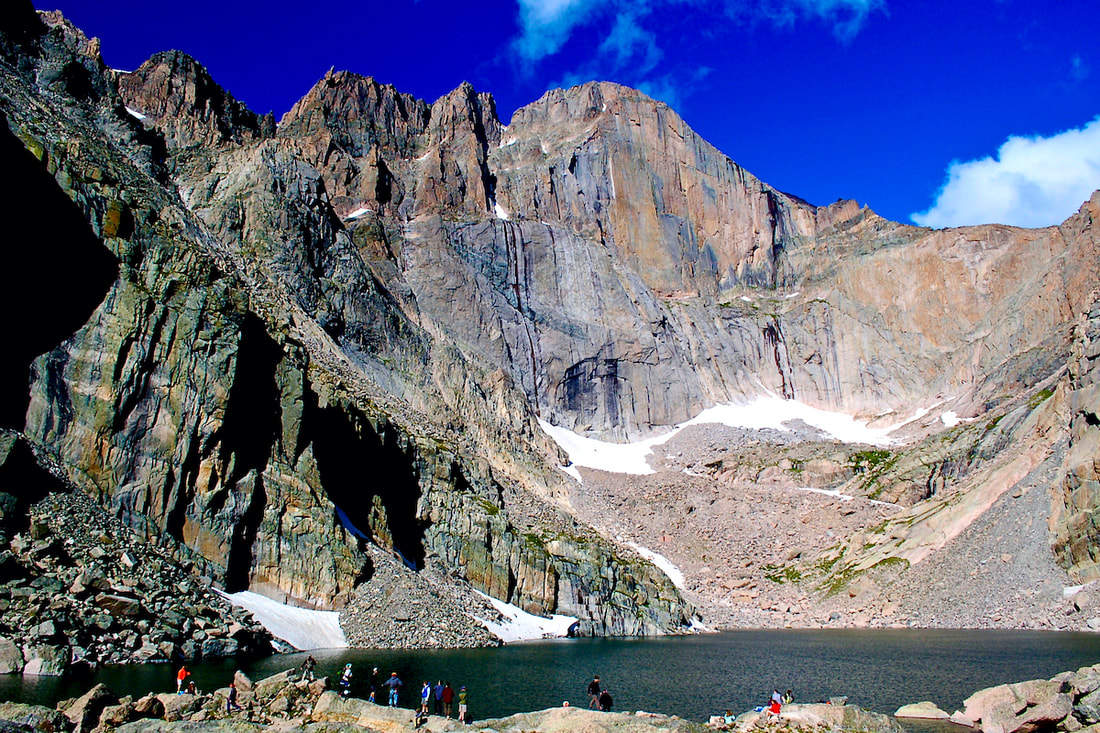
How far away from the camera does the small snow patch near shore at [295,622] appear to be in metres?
45.7

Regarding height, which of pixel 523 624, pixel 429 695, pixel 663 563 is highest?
pixel 663 563

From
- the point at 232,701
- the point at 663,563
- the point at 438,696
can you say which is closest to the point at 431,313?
the point at 663,563

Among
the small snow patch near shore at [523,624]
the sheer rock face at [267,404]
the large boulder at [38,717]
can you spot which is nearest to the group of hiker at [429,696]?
the large boulder at [38,717]

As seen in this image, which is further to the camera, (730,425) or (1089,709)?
(730,425)

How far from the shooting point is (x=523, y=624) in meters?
64.8

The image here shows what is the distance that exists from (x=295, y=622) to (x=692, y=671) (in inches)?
991

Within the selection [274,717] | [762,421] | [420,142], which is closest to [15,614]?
[274,717]

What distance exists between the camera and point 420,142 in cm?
16975

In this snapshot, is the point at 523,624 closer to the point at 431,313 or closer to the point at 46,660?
the point at 46,660

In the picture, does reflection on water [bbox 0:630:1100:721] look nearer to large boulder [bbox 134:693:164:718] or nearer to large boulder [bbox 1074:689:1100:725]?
large boulder [bbox 1074:689:1100:725]

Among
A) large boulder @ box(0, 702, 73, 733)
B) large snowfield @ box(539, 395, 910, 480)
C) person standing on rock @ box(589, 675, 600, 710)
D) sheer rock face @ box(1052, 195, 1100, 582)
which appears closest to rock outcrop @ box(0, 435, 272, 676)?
large boulder @ box(0, 702, 73, 733)

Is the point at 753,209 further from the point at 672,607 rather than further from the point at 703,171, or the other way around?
the point at 672,607

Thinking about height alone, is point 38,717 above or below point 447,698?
above

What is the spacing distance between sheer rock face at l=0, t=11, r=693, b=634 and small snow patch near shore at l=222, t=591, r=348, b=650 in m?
1.29
